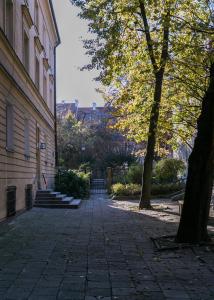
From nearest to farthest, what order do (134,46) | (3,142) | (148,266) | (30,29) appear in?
1. (148,266)
2. (3,142)
3. (134,46)
4. (30,29)

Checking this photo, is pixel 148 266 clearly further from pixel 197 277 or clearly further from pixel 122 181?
pixel 122 181

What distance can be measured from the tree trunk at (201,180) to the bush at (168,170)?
22.0 m

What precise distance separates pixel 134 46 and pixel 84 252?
30.1ft

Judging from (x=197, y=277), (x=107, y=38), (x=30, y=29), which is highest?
(x=30, y=29)

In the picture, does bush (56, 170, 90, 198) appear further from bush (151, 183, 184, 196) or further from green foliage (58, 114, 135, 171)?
green foliage (58, 114, 135, 171)

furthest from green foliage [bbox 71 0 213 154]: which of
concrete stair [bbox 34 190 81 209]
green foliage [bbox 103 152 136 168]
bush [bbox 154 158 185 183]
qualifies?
green foliage [bbox 103 152 136 168]

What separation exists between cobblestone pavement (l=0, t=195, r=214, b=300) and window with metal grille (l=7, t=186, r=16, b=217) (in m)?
1.77

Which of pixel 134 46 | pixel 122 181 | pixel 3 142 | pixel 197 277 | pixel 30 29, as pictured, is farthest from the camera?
pixel 122 181

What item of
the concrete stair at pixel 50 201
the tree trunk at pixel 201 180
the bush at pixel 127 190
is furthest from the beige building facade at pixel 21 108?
the tree trunk at pixel 201 180

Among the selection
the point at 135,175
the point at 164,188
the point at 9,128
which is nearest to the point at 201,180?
the point at 9,128

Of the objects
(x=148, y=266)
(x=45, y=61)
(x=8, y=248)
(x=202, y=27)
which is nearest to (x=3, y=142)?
(x=8, y=248)

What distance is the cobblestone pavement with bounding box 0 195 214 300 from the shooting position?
20.0ft

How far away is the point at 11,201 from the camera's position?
15172mm

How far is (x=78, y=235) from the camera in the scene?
1168 cm
